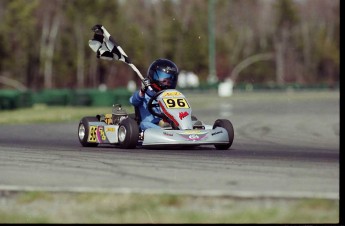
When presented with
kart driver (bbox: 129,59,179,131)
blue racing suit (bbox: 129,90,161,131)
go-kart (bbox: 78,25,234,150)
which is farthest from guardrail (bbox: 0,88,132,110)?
kart driver (bbox: 129,59,179,131)

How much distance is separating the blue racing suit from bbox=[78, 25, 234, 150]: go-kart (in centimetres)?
9

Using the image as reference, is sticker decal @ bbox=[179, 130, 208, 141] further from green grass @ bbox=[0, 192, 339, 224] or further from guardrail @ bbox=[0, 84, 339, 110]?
guardrail @ bbox=[0, 84, 339, 110]

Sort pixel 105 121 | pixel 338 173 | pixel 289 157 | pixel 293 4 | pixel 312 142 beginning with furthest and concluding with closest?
pixel 293 4 < pixel 312 142 < pixel 105 121 < pixel 289 157 < pixel 338 173

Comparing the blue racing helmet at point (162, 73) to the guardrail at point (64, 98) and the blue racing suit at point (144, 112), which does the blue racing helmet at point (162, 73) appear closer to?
the blue racing suit at point (144, 112)

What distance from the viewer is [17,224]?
6.88 meters

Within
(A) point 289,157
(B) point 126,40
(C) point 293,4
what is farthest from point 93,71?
(A) point 289,157

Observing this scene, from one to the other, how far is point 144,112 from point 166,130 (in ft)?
2.54

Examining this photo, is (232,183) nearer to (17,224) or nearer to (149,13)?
(17,224)

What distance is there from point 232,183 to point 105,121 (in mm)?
5973

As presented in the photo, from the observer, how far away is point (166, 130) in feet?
41.9

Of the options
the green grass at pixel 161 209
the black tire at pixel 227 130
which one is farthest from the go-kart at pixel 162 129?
the green grass at pixel 161 209

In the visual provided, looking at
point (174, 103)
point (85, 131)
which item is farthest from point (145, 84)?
point (85, 131)

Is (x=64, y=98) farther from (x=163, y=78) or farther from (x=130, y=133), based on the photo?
(x=130, y=133)

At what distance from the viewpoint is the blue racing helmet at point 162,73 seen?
A: 13211mm
